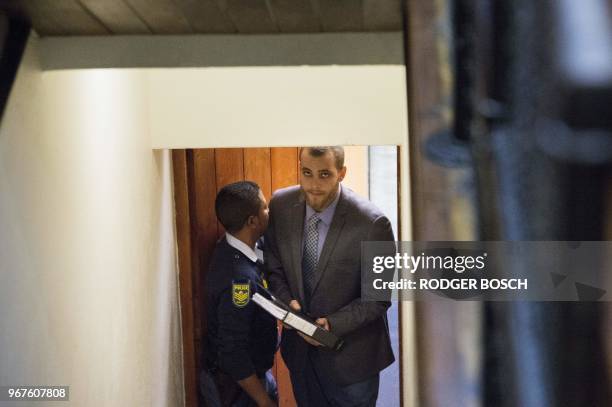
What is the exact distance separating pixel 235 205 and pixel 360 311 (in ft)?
1.97

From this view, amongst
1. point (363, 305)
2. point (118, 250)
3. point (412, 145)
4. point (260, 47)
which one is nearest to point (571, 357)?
point (412, 145)

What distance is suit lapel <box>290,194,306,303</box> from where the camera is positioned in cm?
220

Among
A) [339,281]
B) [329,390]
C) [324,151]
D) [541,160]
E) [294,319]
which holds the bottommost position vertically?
[329,390]

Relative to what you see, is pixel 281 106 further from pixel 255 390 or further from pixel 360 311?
pixel 255 390

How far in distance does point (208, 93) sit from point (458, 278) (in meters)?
0.99

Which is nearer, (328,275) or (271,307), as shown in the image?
(271,307)

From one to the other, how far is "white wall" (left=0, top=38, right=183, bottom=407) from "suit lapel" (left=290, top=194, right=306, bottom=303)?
1.84 ft

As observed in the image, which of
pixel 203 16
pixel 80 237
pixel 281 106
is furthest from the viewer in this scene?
pixel 281 106

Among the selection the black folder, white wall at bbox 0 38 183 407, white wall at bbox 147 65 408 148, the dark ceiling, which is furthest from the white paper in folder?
the dark ceiling

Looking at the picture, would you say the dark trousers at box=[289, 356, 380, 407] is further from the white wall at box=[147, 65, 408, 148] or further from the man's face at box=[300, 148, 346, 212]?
the white wall at box=[147, 65, 408, 148]

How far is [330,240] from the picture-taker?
7.09ft

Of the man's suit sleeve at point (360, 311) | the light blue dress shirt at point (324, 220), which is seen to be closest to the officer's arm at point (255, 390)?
the man's suit sleeve at point (360, 311)

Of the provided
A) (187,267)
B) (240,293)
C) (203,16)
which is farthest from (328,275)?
(203,16)

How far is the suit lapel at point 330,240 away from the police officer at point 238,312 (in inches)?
8.8
